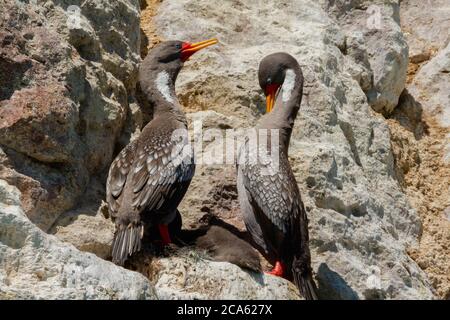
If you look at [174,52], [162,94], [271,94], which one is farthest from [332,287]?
[174,52]

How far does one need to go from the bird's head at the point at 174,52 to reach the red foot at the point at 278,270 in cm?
206

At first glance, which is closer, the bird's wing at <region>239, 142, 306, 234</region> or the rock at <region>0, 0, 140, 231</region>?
the rock at <region>0, 0, 140, 231</region>

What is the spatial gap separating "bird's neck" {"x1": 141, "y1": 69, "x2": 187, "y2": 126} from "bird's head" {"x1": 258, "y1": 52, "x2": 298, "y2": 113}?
786mm

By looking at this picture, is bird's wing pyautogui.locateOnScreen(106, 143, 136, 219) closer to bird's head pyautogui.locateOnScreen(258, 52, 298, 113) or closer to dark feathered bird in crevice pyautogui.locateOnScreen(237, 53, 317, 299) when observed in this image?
dark feathered bird in crevice pyautogui.locateOnScreen(237, 53, 317, 299)

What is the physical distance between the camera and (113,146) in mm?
8656

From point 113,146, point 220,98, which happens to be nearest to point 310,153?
point 220,98

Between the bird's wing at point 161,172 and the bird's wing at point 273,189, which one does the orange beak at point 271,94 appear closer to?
the bird's wing at point 273,189

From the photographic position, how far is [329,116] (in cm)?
949

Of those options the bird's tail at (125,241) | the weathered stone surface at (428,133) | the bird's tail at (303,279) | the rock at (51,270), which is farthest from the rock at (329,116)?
the rock at (51,270)

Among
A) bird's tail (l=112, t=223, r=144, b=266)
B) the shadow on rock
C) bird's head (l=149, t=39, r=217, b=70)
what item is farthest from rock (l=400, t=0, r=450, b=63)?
bird's tail (l=112, t=223, r=144, b=266)

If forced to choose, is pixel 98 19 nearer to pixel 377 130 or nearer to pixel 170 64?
pixel 170 64

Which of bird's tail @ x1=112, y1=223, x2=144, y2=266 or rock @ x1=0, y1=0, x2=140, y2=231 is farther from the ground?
rock @ x1=0, y1=0, x2=140, y2=231

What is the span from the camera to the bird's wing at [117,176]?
787 cm

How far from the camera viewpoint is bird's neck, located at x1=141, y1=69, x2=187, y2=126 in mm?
8727
